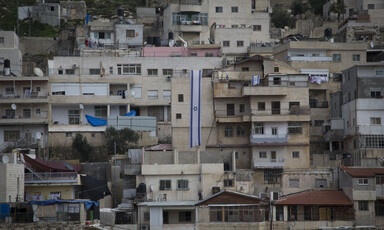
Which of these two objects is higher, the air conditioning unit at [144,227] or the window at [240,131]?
the window at [240,131]

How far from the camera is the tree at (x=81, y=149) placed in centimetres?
7456

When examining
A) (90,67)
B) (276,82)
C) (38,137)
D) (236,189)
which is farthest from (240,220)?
(90,67)

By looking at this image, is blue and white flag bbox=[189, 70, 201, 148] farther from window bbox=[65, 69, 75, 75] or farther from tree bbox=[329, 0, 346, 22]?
tree bbox=[329, 0, 346, 22]

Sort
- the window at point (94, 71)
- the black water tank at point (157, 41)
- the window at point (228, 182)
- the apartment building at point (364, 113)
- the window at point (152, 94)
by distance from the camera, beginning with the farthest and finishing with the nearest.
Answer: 1. the black water tank at point (157, 41)
2. the window at point (94, 71)
3. the window at point (152, 94)
4. the apartment building at point (364, 113)
5. the window at point (228, 182)

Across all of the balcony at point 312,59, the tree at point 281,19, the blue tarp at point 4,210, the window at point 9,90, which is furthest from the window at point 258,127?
the tree at point 281,19

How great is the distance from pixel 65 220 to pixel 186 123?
568 inches

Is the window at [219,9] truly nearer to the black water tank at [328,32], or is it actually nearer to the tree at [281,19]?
the black water tank at [328,32]

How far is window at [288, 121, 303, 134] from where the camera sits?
70875 millimetres

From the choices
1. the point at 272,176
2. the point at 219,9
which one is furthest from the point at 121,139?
the point at 219,9

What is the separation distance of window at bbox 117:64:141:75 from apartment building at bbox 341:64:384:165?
19773 millimetres

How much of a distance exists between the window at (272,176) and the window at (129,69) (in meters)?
19.6

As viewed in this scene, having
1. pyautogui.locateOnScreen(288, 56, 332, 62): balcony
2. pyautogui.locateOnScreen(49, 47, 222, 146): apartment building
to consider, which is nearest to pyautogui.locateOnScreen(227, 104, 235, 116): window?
pyautogui.locateOnScreen(49, 47, 222, 146): apartment building

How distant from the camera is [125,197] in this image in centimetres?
6681

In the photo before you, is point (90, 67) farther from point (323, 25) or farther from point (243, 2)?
point (323, 25)
